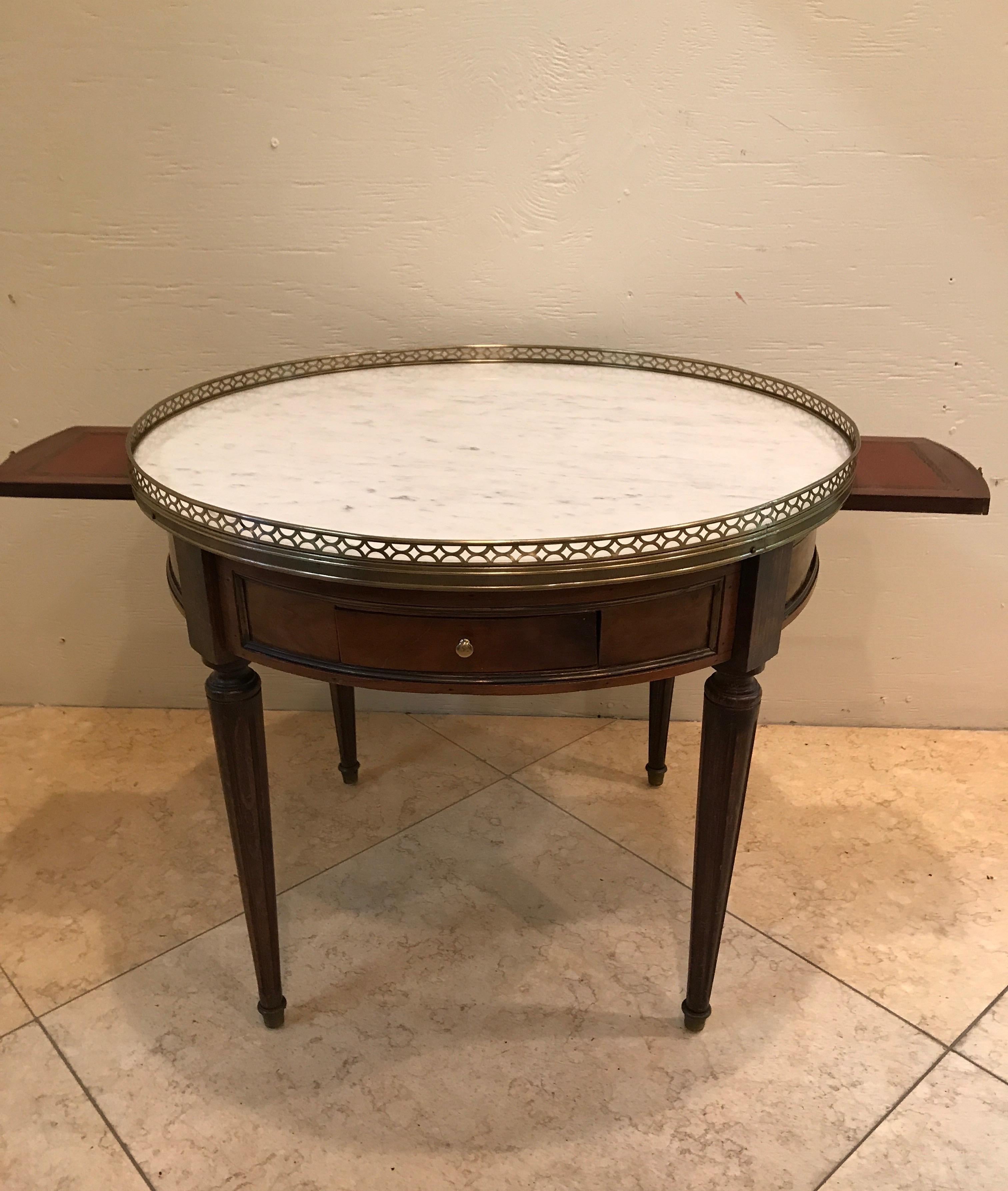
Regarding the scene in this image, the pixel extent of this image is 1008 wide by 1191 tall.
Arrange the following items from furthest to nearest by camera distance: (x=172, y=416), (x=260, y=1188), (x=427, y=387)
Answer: (x=427, y=387) < (x=172, y=416) < (x=260, y=1188)

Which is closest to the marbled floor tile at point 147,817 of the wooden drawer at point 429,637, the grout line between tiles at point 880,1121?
the wooden drawer at point 429,637

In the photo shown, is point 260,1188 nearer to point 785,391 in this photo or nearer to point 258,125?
point 785,391

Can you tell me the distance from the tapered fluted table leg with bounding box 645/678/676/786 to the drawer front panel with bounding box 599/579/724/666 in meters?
0.78

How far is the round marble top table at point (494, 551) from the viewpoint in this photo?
964mm

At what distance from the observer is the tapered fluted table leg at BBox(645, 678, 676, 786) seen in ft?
6.18

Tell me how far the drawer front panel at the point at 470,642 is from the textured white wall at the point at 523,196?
36.3 inches

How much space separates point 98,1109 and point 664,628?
39.9 inches

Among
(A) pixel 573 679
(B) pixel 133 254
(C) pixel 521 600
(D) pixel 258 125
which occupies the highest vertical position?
(D) pixel 258 125

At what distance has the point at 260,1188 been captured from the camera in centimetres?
120

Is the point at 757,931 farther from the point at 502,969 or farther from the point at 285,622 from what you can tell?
the point at 285,622

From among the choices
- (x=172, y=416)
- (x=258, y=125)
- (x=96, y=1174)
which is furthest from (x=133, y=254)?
(x=96, y=1174)

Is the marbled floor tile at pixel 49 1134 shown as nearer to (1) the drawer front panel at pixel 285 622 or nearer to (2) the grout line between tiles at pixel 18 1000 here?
(2) the grout line between tiles at pixel 18 1000

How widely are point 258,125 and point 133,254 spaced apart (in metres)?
0.34

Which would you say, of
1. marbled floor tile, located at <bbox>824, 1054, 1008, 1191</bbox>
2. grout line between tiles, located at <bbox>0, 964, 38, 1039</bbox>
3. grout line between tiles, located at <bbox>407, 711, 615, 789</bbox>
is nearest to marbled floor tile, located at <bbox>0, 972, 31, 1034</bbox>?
grout line between tiles, located at <bbox>0, 964, 38, 1039</bbox>
